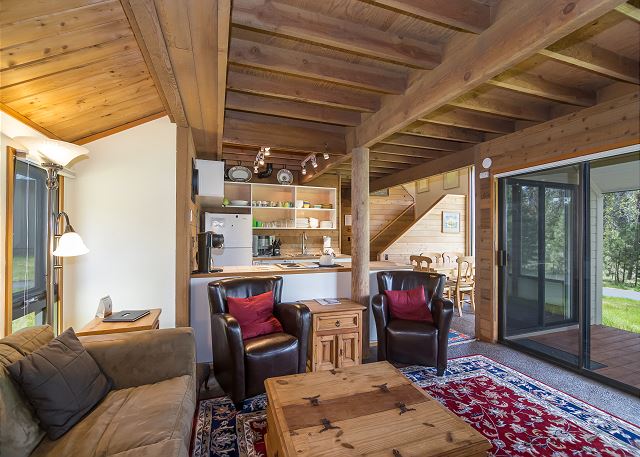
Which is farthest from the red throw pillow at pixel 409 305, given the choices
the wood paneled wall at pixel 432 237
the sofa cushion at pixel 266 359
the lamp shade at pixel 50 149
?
the wood paneled wall at pixel 432 237

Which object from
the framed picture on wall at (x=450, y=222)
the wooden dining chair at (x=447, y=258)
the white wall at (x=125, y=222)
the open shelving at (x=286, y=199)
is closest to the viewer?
the white wall at (x=125, y=222)

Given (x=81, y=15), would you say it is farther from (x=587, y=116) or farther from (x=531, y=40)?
(x=587, y=116)

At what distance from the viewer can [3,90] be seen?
1816mm

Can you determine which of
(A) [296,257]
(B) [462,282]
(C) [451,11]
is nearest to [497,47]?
(C) [451,11]

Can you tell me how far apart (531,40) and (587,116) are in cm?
179

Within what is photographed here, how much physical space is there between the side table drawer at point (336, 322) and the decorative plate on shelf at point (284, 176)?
131 inches

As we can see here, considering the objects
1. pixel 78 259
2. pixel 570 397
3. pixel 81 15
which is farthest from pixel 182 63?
pixel 570 397

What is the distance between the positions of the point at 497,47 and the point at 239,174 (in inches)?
168

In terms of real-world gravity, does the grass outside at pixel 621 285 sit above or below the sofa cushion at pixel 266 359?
above

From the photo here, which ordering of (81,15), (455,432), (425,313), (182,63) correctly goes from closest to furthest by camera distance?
1. (455,432)
2. (81,15)
3. (182,63)
4. (425,313)

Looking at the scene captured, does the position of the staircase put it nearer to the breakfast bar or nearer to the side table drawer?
the breakfast bar

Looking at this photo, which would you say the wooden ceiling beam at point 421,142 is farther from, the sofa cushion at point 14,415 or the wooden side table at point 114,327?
the sofa cushion at point 14,415

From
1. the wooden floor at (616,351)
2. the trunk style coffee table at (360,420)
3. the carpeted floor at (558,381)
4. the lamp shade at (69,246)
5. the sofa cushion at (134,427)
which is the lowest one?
the carpeted floor at (558,381)

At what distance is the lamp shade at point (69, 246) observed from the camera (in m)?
2.05
